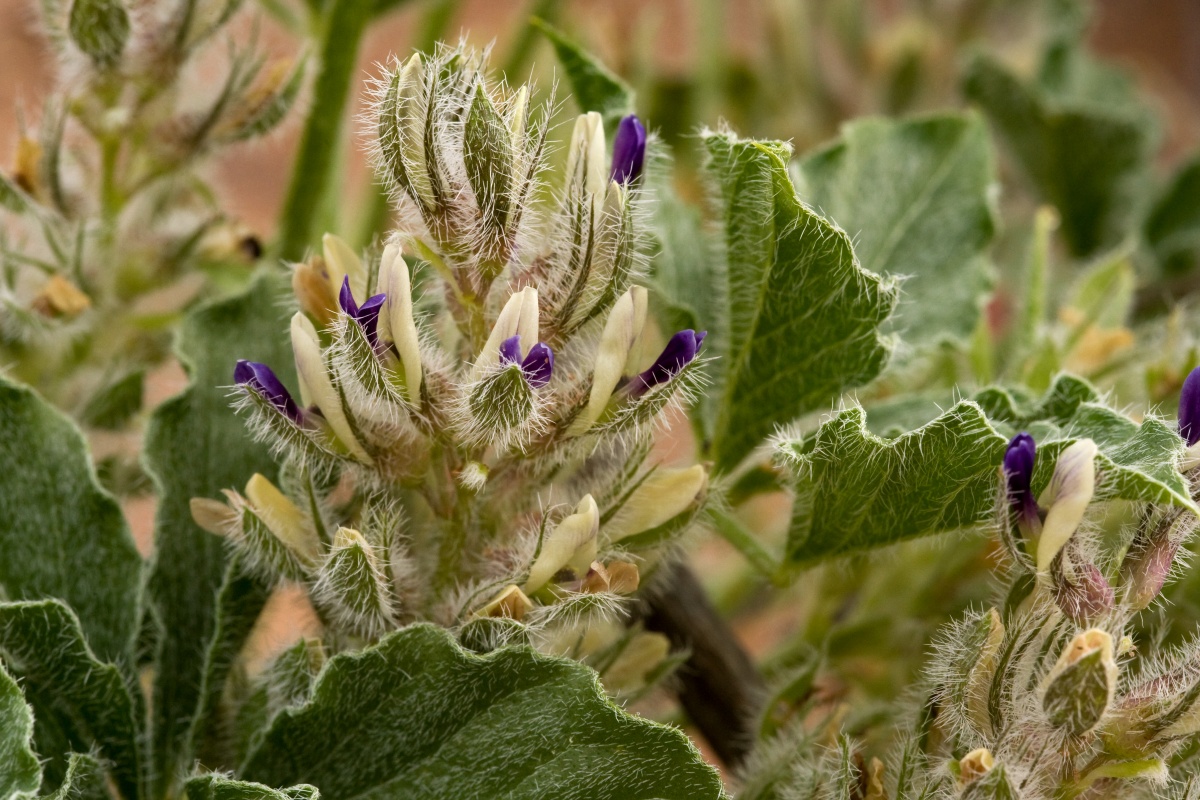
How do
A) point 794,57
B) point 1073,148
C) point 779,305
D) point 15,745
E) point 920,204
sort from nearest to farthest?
point 15,745, point 779,305, point 920,204, point 1073,148, point 794,57

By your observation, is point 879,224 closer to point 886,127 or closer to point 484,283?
point 886,127

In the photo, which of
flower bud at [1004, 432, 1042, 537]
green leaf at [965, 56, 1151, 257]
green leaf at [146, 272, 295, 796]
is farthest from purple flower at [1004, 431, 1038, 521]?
green leaf at [965, 56, 1151, 257]

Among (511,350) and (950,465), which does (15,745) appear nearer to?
(511,350)

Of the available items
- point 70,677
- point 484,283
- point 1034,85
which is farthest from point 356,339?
point 1034,85

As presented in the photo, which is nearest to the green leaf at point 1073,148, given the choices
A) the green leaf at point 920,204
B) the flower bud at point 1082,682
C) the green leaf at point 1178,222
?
the green leaf at point 1178,222

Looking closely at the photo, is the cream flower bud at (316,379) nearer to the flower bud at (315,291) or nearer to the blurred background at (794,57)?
the flower bud at (315,291)

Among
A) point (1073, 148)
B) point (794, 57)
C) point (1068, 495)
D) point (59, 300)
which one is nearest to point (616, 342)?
point (1068, 495)

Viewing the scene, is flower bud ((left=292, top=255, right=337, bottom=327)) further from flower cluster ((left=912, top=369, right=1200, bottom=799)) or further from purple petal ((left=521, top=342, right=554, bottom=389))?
flower cluster ((left=912, top=369, right=1200, bottom=799))
